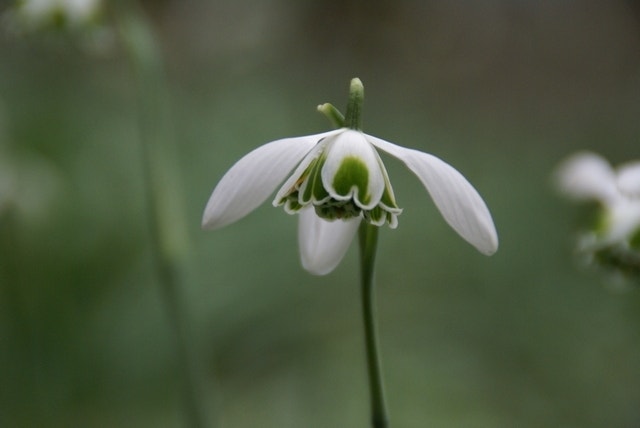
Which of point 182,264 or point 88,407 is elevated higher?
point 182,264

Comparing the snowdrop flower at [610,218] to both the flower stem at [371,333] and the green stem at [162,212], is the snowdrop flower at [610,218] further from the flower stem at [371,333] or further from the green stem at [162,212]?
the green stem at [162,212]

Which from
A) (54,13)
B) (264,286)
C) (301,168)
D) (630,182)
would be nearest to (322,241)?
(301,168)

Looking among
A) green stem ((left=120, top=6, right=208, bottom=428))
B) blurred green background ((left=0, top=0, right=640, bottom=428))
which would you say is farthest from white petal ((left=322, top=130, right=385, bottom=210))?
blurred green background ((left=0, top=0, right=640, bottom=428))

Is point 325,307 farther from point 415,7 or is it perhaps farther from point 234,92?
point 415,7

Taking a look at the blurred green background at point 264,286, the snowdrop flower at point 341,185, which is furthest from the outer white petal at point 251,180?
the blurred green background at point 264,286

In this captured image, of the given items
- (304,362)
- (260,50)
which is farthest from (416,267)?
(260,50)
